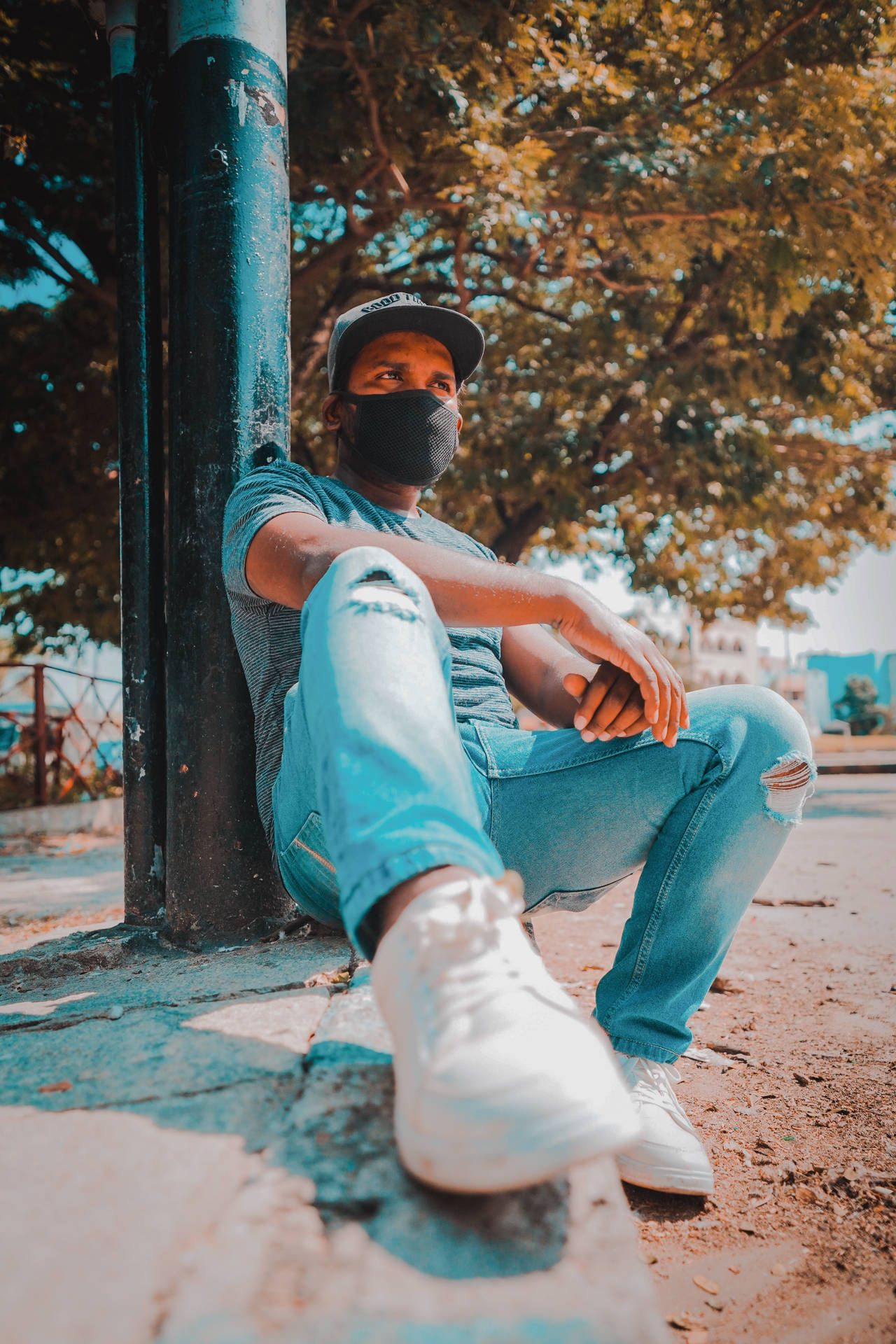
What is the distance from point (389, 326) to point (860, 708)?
4521cm

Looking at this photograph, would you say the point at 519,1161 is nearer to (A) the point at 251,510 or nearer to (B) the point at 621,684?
(B) the point at 621,684

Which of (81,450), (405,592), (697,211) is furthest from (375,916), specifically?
(81,450)

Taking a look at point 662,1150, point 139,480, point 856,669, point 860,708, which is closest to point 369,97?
point 139,480

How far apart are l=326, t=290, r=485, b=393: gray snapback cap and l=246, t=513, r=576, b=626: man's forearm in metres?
0.95

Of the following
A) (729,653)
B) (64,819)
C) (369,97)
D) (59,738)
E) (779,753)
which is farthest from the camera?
(729,653)

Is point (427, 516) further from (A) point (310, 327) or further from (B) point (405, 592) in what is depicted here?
(A) point (310, 327)

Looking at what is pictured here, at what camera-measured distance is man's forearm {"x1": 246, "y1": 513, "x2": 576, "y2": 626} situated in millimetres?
1522

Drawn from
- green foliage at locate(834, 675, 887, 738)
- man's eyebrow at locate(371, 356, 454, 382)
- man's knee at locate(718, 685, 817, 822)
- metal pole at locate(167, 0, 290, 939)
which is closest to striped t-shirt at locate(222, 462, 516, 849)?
metal pole at locate(167, 0, 290, 939)

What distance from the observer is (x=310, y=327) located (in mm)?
8680

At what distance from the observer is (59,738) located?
10641mm

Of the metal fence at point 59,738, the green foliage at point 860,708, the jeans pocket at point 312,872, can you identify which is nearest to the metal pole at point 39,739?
the metal fence at point 59,738

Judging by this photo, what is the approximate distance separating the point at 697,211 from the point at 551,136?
3.53 ft

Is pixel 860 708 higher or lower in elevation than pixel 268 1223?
lower

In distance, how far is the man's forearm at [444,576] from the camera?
1.52 metres
